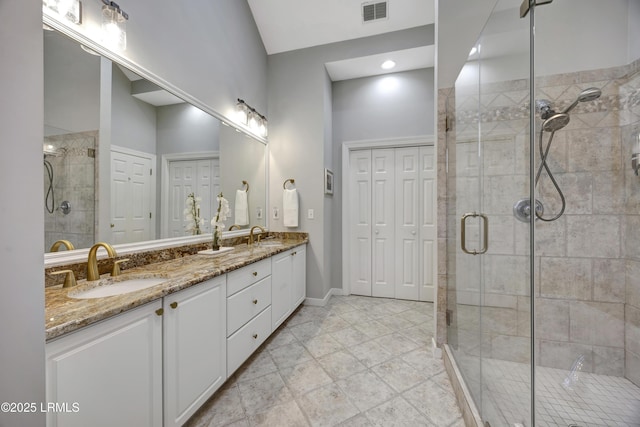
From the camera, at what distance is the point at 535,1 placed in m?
1.15

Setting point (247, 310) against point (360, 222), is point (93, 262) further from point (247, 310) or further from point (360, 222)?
point (360, 222)

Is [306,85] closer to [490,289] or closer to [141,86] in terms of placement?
[141,86]

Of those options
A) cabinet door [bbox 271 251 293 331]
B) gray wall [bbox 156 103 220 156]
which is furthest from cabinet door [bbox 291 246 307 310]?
gray wall [bbox 156 103 220 156]

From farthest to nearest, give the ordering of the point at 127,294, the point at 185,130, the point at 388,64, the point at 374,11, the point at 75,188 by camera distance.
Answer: the point at 388,64 → the point at 374,11 → the point at 185,130 → the point at 75,188 → the point at 127,294

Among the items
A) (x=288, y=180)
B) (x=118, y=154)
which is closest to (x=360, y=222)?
(x=288, y=180)

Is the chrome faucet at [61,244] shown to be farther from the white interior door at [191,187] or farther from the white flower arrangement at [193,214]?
the white flower arrangement at [193,214]

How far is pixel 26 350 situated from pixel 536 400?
1715 mm

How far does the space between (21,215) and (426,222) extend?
134 inches

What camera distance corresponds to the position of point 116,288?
53.5 inches

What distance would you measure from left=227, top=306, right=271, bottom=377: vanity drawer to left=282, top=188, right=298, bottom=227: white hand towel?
45.9 inches

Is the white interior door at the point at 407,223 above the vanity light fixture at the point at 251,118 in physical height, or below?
below

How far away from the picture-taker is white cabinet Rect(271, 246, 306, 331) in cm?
232

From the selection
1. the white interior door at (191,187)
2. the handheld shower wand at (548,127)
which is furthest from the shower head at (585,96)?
the white interior door at (191,187)

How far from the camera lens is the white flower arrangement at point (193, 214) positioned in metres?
2.05
